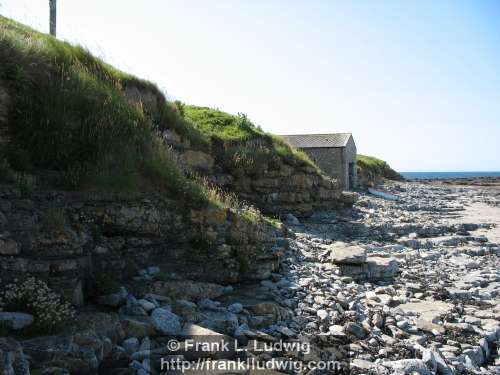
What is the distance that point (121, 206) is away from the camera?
677 centimetres

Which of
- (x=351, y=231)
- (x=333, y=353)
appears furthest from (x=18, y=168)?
(x=351, y=231)

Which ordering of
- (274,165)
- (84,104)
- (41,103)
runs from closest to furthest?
1. (41,103)
2. (84,104)
3. (274,165)

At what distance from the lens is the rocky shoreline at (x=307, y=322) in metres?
4.44

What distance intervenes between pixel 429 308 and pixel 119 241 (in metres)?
5.50

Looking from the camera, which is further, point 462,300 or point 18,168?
point 462,300

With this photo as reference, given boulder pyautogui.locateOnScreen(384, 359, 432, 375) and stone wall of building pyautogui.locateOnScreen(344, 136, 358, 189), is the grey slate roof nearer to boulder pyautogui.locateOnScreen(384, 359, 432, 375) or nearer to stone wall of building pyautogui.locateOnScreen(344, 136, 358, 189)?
stone wall of building pyautogui.locateOnScreen(344, 136, 358, 189)

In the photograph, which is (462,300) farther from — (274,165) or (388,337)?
(274,165)

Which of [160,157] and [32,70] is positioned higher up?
[32,70]

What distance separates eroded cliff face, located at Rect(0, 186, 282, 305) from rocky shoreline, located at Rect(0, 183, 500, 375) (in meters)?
0.35

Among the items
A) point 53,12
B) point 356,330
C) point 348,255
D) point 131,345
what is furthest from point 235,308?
point 53,12

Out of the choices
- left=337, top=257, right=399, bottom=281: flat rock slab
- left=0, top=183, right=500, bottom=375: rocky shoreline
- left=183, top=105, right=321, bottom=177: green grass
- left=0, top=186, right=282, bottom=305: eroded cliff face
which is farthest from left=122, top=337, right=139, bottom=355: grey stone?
left=183, top=105, right=321, bottom=177: green grass

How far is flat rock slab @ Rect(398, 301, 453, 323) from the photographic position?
680 cm

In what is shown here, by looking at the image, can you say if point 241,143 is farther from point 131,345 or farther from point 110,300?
point 131,345

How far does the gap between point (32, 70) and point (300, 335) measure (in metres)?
6.87
